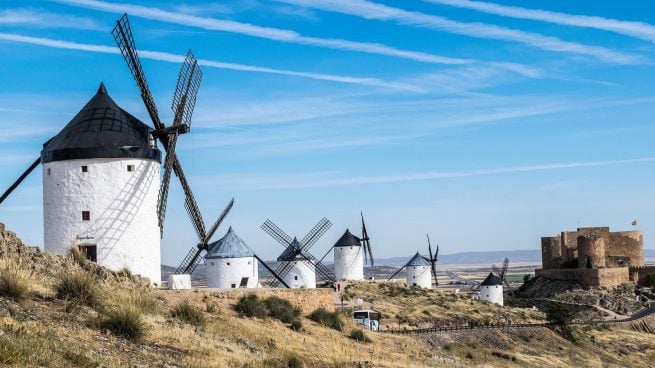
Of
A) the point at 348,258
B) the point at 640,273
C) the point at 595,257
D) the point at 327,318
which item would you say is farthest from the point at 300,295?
the point at 640,273

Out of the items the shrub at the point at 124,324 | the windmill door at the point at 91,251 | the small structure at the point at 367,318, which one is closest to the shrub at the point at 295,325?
the windmill door at the point at 91,251

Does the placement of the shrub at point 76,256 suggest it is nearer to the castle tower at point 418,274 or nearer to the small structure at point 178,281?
the small structure at point 178,281

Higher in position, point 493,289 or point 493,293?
point 493,289

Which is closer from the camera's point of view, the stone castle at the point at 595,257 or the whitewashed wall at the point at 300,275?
the whitewashed wall at the point at 300,275

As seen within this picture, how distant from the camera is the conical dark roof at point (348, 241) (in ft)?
198

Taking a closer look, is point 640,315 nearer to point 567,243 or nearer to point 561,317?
point 561,317

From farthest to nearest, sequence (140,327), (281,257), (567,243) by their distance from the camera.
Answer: (567,243) < (281,257) < (140,327)

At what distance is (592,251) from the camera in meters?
68.6

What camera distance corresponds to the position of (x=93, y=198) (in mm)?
24453

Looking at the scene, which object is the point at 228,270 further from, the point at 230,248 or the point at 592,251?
the point at 592,251

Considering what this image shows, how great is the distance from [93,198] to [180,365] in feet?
44.1

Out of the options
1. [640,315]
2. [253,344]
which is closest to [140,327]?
[253,344]

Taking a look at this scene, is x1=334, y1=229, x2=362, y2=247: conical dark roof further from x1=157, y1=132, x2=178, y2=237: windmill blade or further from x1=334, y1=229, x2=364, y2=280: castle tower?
x1=157, y1=132, x2=178, y2=237: windmill blade

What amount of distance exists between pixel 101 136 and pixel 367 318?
17.4 m
